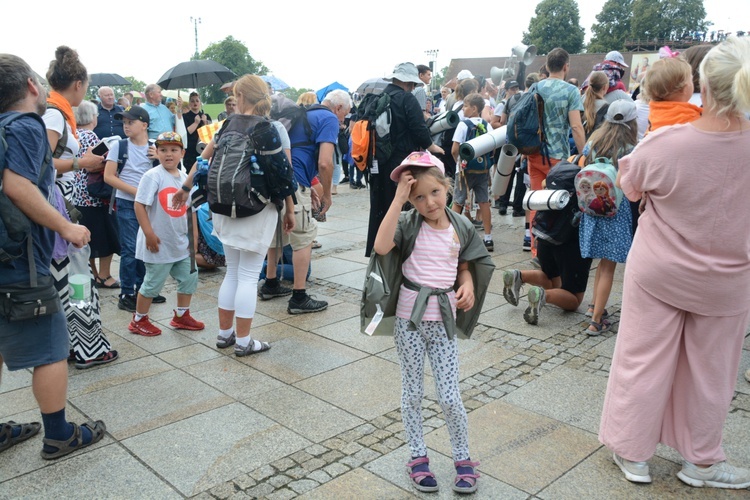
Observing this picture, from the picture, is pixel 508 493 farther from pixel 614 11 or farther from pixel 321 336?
pixel 614 11

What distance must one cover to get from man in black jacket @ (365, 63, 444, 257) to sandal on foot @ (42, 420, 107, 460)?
307 centimetres

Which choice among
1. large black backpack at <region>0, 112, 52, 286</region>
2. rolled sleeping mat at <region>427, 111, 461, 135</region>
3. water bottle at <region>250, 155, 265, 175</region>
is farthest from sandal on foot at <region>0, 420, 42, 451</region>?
rolled sleeping mat at <region>427, 111, 461, 135</region>

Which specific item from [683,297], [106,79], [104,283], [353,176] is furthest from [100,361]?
[106,79]

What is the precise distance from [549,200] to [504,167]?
7.96ft

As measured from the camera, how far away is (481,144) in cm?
706

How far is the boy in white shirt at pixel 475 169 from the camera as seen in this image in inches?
309

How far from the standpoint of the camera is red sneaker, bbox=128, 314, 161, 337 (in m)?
5.25

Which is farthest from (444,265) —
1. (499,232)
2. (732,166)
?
(499,232)

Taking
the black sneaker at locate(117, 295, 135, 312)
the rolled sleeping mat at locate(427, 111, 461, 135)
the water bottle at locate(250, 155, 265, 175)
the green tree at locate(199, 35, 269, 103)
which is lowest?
the black sneaker at locate(117, 295, 135, 312)

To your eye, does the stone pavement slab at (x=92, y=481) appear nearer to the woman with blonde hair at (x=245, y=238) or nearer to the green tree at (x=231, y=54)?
the woman with blonde hair at (x=245, y=238)

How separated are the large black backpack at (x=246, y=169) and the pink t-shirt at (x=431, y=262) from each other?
5.82 ft

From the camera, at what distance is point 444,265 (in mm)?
2951

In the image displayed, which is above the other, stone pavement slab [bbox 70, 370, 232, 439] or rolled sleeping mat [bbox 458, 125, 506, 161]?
rolled sleeping mat [bbox 458, 125, 506, 161]

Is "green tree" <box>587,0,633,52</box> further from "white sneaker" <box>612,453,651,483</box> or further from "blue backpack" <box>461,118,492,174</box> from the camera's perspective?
"white sneaker" <box>612,453,651,483</box>
